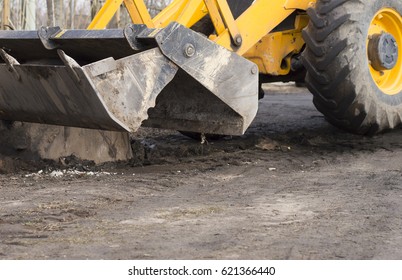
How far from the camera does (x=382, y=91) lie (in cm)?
748

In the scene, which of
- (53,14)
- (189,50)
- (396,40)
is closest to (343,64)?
(396,40)

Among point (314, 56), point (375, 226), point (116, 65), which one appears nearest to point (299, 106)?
point (314, 56)

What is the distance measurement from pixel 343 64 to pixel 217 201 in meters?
2.06

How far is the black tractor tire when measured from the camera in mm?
6809

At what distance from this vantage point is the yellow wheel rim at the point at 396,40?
7.54 meters

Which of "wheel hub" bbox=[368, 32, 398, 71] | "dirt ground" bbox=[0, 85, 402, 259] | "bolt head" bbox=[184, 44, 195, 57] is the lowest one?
"dirt ground" bbox=[0, 85, 402, 259]

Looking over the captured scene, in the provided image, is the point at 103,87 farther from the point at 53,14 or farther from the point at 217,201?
the point at 53,14

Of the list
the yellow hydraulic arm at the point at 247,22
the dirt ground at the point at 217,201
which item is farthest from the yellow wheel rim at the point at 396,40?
the yellow hydraulic arm at the point at 247,22

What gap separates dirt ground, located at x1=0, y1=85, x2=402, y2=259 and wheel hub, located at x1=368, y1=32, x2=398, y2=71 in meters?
0.74

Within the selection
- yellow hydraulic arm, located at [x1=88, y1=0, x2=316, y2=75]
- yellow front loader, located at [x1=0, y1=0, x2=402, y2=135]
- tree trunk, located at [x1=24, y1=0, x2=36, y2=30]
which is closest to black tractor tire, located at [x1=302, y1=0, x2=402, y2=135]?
yellow front loader, located at [x1=0, y1=0, x2=402, y2=135]

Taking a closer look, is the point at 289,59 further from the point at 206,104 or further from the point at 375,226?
the point at 375,226

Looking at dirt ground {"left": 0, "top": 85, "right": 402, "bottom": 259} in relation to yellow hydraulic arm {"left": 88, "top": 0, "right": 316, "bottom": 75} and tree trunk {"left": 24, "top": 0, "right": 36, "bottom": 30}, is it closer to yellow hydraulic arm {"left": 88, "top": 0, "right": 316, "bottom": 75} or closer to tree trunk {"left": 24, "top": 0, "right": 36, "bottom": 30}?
yellow hydraulic arm {"left": 88, "top": 0, "right": 316, "bottom": 75}

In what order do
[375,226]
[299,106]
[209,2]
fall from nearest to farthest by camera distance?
[375,226]
[209,2]
[299,106]

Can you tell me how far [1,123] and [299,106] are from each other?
5.27 meters
